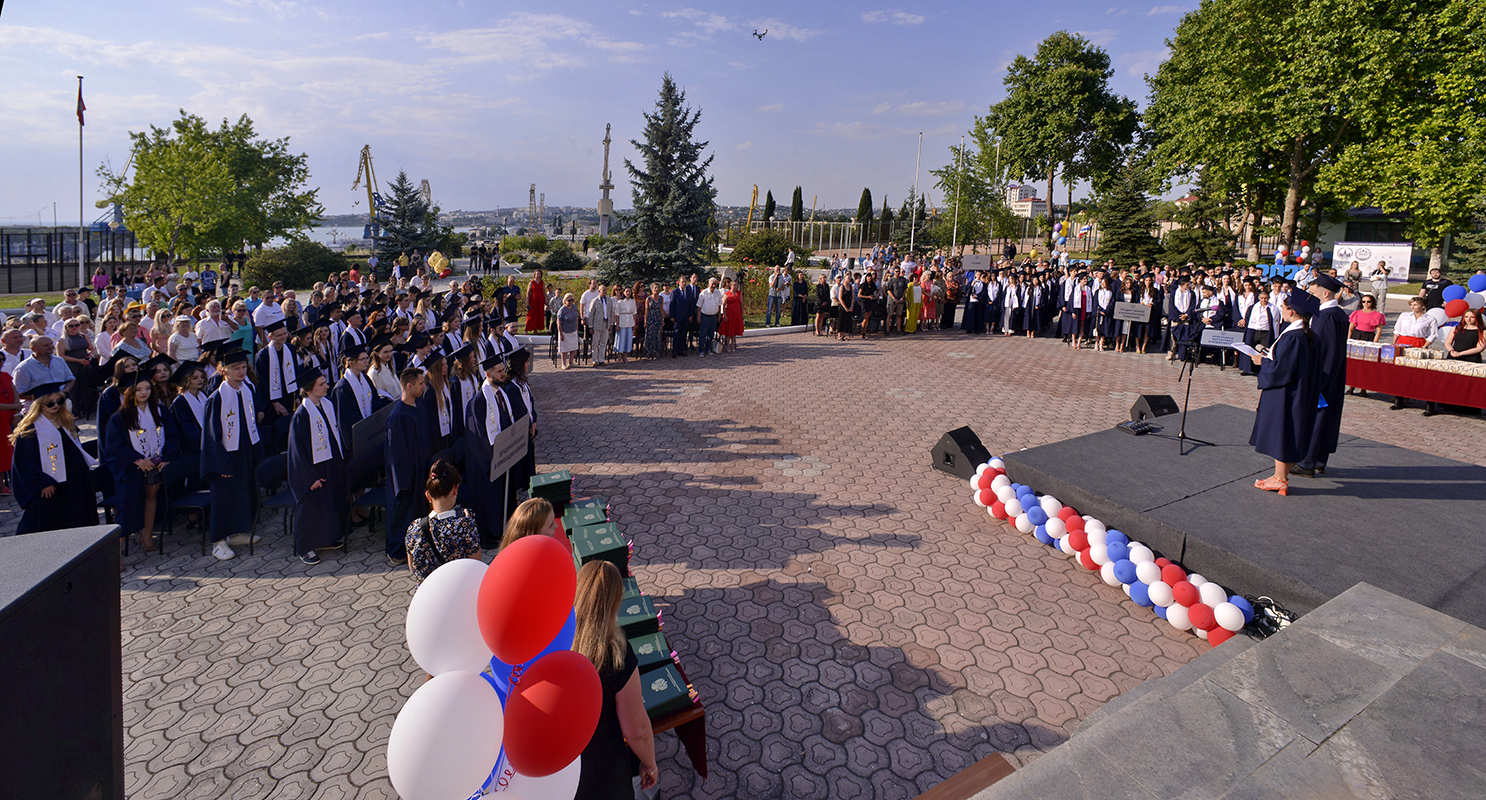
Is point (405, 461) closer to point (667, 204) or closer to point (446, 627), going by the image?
point (446, 627)

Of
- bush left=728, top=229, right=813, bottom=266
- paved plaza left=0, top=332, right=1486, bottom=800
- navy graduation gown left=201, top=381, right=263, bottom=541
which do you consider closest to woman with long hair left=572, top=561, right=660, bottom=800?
paved plaza left=0, top=332, right=1486, bottom=800

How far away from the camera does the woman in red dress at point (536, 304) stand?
18.1 meters

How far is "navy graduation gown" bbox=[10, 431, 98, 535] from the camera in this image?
5.88m

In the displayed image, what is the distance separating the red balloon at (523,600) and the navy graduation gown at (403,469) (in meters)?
4.12

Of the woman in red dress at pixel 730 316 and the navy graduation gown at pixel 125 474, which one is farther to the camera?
the woman in red dress at pixel 730 316

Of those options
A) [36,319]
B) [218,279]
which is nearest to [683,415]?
[36,319]

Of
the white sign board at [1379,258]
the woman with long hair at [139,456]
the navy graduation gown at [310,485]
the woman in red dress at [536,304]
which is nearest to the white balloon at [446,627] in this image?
the navy graduation gown at [310,485]

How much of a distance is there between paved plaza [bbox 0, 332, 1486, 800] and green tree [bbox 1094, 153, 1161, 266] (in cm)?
2728

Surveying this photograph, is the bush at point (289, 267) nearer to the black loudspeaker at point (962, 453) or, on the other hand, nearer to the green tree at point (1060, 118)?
the black loudspeaker at point (962, 453)

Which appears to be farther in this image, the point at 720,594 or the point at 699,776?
the point at 720,594

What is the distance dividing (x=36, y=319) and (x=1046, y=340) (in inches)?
810

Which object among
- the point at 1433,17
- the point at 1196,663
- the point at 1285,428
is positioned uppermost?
the point at 1433,17

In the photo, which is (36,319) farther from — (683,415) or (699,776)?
(699,776)

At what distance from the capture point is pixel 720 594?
19.7 ft
